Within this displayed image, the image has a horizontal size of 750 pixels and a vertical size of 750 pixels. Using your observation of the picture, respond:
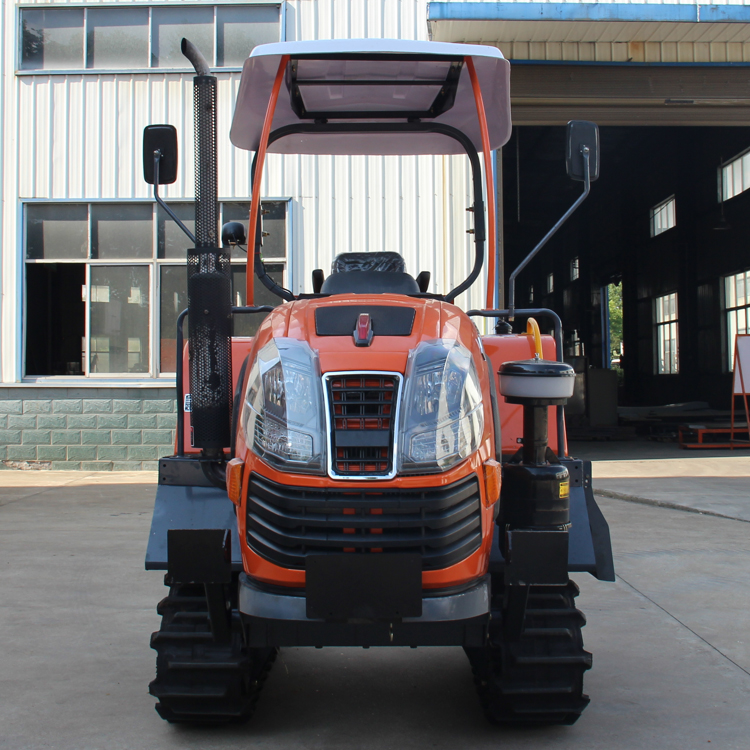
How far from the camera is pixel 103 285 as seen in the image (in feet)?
37.6

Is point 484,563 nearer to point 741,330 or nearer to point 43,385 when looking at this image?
point 43,385

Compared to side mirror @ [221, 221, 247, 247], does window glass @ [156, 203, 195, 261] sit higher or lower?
higher

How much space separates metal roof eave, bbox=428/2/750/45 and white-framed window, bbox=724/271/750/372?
9833 mm

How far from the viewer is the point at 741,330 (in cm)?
2005

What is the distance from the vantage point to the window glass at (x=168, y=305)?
11.3 meters

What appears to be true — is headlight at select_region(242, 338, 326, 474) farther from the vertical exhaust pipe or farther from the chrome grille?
the vertical exhaust pipe

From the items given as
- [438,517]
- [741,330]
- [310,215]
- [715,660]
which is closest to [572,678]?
[438,517]

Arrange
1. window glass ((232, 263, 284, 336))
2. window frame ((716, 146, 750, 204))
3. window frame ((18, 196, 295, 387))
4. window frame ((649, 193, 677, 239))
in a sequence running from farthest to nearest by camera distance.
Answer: window frame ((649, 193, 677, 239))
window frame ((716, 146, 750, 204))
window frame ((18, 196, 295, 387))
window glass ((232, 263, 284, 336))

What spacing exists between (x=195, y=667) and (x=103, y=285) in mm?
9376

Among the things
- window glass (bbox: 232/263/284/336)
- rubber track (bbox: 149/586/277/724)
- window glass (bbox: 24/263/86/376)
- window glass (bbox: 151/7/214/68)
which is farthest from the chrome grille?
window glass (bbox: 151/7/214/68)

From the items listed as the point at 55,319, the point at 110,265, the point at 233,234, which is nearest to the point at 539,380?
the point at 233,234

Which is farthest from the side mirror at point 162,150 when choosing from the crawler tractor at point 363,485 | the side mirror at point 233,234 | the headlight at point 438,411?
the headlight at point 438,411

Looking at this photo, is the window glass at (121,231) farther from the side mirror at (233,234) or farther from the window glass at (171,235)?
the side mirror at (233,234)

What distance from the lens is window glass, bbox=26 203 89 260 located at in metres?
11.4
